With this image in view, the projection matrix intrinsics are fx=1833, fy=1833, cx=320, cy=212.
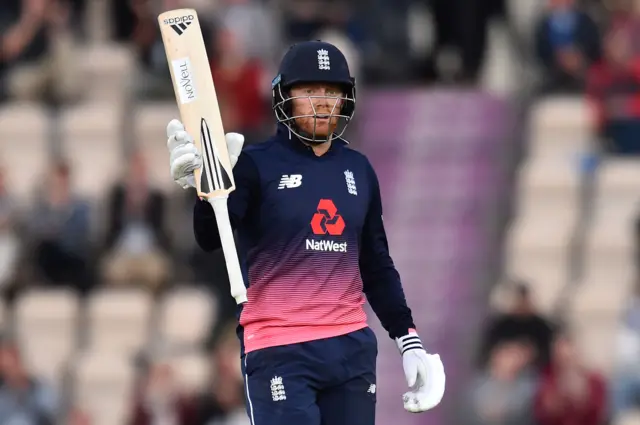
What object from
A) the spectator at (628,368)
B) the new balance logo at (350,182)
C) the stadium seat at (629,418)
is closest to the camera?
the new balance logo at (350,182)

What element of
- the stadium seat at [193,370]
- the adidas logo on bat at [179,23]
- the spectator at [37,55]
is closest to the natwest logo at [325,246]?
the adidas logo on bat at [179,23]

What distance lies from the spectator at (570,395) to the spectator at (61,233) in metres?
3.27

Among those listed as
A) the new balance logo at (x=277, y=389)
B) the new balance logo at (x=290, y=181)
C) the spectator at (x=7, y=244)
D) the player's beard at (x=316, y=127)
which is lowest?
the spectator at (x=7, y=244)

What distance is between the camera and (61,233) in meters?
12.0

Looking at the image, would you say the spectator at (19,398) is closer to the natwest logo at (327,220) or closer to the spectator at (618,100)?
the spectator at (618,100)

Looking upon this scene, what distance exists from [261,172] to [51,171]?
5868 mm

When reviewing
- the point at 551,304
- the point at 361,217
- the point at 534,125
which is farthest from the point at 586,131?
the point at 361,217

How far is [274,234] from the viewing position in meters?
6.34

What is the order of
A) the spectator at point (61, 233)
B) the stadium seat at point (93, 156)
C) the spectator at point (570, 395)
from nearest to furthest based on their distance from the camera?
the spectator at point (570, 395), the spectator at point (61, 233), the stadium seat at point (93, 156)

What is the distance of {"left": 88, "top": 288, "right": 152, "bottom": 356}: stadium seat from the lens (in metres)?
11.8

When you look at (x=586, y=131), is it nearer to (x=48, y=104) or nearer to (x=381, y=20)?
(x=381, y=20)

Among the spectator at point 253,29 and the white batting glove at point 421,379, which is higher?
the spectator at point 253,29

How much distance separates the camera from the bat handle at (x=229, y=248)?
6180 mm

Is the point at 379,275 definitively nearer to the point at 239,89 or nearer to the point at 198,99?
the point at 198,99
